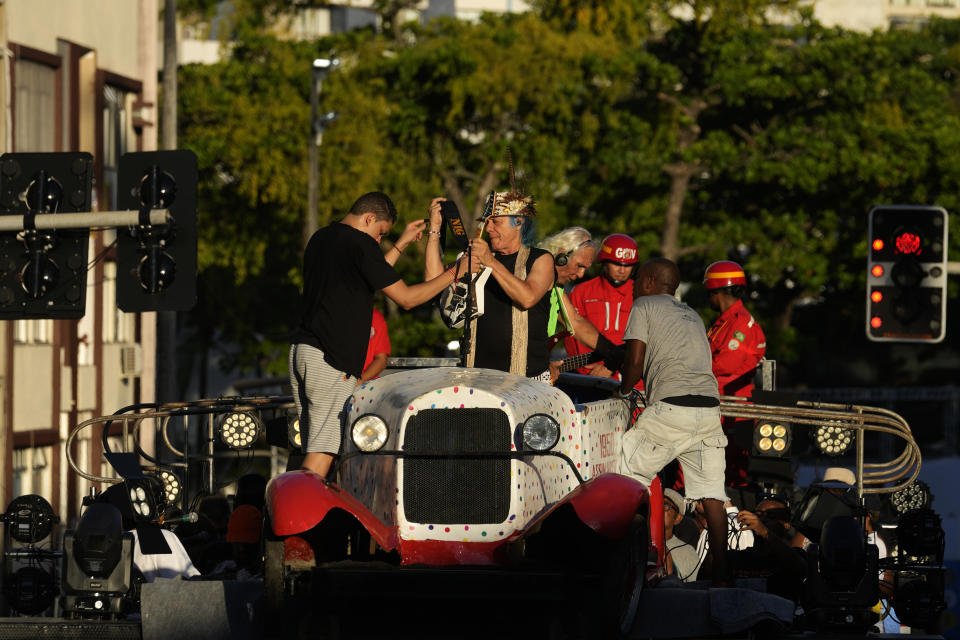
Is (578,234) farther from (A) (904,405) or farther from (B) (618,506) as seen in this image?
(A) (904,405)

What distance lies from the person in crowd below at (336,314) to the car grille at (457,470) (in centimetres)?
84

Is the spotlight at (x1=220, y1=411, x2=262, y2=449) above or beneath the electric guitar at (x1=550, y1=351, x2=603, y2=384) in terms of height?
beneath

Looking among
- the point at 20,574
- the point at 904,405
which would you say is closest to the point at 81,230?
the point at 20,574

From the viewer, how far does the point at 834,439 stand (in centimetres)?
1433

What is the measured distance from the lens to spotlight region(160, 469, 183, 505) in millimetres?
14508

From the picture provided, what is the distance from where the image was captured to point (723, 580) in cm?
1141

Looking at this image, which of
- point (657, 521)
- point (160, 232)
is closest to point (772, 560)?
point (657, 521)

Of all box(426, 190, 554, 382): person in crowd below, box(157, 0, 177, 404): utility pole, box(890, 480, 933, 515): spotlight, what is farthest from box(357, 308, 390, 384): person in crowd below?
box(157, 0, 177, 404): utility pole

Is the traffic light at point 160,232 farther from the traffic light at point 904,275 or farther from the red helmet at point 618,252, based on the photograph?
the traffic light at point 904,275

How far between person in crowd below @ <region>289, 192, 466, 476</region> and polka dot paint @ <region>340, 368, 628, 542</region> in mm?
295

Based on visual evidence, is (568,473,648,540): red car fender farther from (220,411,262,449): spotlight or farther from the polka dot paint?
(220,411,262,449): spotlight

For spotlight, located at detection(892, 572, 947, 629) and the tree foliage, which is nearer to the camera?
spotlight, located at detection(892, 572, 947, 629)

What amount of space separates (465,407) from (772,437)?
4.48 meters

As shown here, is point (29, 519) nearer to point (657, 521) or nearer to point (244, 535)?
point (244, 535)
